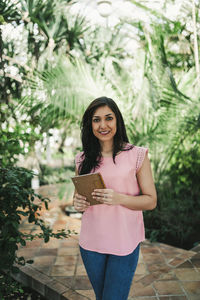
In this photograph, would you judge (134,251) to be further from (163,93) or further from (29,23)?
(29,23)

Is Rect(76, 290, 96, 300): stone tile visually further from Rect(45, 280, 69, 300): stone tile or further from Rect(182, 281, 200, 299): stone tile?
Rect(182, 281, 200, 299): stone tile

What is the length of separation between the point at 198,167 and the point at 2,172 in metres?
2.87

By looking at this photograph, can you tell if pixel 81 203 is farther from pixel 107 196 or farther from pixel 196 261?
pixel 196 261

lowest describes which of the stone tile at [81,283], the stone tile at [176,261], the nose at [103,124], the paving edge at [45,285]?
the paving edge at [45,285]

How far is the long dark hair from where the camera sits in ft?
5.15

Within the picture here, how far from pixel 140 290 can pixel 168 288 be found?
0.81ft

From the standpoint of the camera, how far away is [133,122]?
3854mm

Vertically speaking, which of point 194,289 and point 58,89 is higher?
point 58,89

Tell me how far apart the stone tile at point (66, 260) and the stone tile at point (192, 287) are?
116cm

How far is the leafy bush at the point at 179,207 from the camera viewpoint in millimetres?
3676

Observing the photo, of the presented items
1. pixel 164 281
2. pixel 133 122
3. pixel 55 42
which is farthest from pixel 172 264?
pixel 55 42

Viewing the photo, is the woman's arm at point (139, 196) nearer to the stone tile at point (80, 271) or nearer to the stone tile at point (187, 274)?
the stone tile at point (187, 274)

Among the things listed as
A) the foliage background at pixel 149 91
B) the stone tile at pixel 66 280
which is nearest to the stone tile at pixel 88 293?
the stone tile at pixel 66 280

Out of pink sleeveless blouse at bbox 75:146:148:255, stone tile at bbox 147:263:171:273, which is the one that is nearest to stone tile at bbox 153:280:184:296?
stone tile at bbox 147:263:171:273
